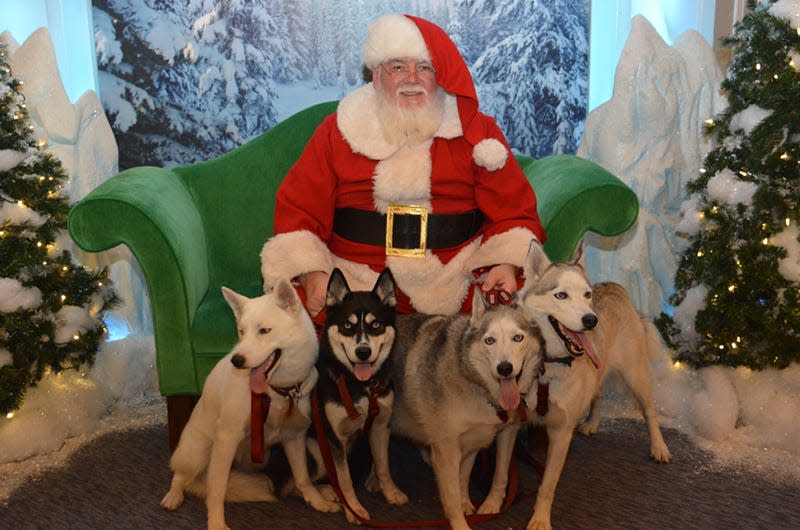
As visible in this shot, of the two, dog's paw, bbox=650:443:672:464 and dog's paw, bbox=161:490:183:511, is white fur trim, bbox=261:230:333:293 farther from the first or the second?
dog's paw, bbox=650:443:672:464

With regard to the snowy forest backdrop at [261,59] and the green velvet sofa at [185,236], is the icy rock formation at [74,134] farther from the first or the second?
the green velvet sofa at [185,236]

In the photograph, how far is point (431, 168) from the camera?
10.8 ft

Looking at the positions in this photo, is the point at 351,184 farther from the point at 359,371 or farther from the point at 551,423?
the point at 551,423

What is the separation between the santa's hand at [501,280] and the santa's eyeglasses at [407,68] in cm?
90

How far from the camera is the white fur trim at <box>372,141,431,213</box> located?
3.25 metres

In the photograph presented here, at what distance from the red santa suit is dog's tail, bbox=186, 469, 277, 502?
79 cm

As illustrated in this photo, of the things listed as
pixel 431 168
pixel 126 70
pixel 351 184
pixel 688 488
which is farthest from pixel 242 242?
pixel 688 488

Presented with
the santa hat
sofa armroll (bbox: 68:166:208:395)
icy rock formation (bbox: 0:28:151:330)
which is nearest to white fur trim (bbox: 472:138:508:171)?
the santa hat

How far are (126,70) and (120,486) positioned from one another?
2614mm

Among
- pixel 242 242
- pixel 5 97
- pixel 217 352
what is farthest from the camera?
pixel 242 242

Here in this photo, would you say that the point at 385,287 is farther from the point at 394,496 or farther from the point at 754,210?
the point at 754,210

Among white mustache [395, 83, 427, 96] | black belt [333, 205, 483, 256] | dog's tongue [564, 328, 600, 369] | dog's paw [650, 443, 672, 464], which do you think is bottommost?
dog's paw [650, 443, 672, 464]

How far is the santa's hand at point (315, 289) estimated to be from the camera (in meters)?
3.15

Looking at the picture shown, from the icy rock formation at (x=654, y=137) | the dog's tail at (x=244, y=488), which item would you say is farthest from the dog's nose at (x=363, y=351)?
the icy rock formation at (x=654, y=137)
